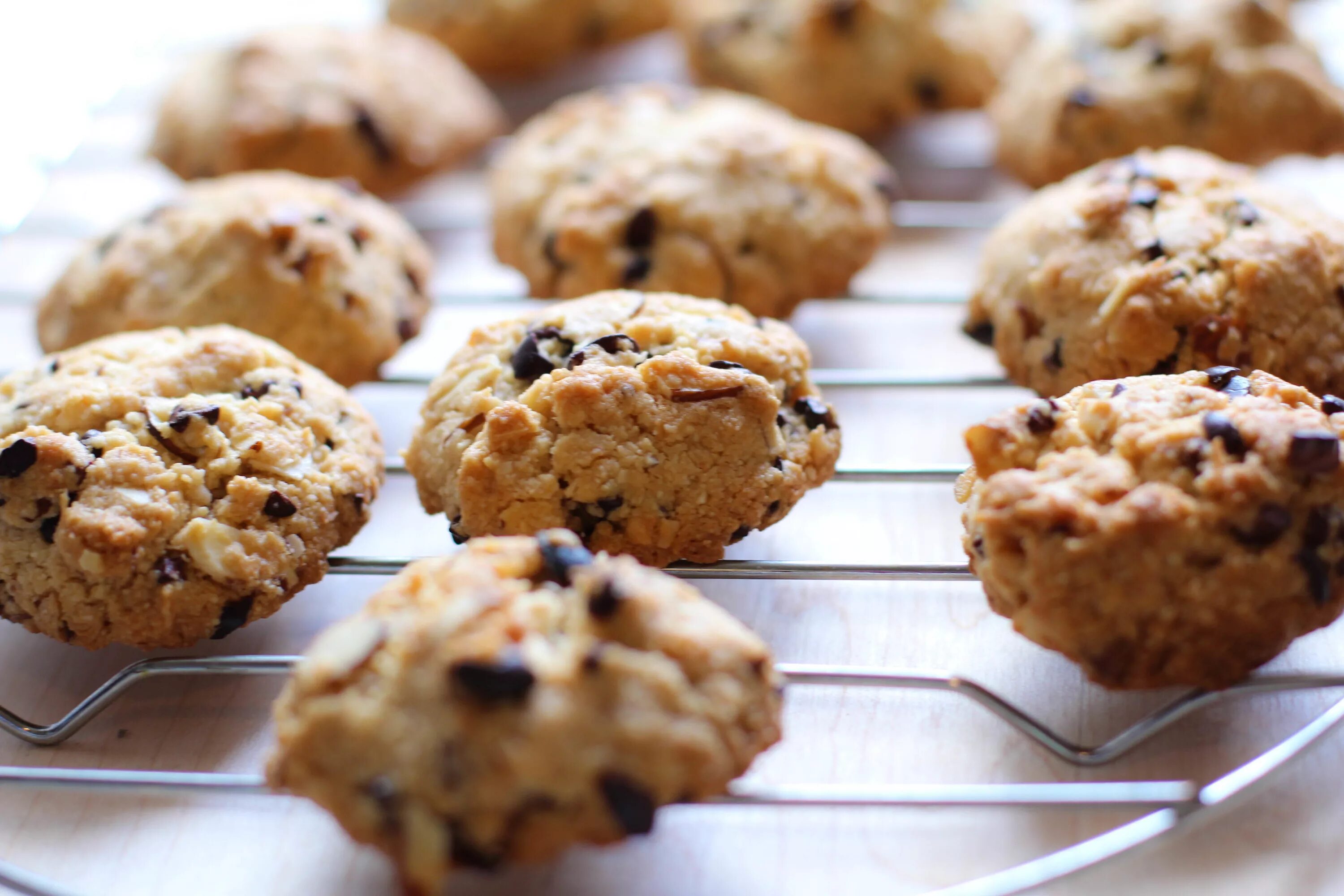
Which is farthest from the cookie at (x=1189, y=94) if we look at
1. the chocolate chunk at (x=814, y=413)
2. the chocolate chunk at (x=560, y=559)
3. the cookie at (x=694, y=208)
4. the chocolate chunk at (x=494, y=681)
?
the chocolate chunk at (x=494, y=681)

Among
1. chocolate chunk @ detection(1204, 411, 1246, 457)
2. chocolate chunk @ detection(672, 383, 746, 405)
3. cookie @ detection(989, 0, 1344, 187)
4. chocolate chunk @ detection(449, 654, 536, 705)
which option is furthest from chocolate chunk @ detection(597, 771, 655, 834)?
cookie @ detection(989, 0, 1344, 187)

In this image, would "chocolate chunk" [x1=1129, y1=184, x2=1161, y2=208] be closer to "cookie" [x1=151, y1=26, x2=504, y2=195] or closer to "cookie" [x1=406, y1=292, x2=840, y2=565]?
"cookie" [x1=406, y1=292, x2=840, y2=565]

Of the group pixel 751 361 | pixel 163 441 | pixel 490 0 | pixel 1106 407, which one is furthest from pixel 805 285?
pixel 490 0

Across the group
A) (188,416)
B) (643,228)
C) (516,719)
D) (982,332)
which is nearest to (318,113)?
(643,228)

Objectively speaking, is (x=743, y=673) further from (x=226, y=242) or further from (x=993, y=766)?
(x=226, y=242)

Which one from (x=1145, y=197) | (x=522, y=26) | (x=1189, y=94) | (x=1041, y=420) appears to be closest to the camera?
(x=1041, y=420)

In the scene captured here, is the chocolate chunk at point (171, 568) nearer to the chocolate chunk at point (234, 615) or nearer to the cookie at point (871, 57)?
the chocolate chunk at point (234, 615)

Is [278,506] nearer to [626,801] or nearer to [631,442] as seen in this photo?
[631,442]
